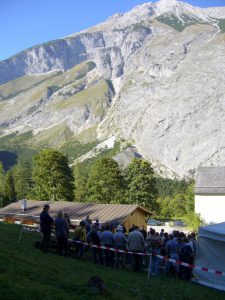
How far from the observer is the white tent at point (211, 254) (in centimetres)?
1423

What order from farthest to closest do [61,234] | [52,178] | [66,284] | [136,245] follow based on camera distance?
[52,178]
[136,245]
[61,234]
[66,284]

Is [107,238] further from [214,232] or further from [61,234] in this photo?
[214,232]

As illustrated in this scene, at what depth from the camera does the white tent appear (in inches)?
560

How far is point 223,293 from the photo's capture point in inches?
530

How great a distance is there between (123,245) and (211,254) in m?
4.11

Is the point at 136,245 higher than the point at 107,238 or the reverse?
the reverse

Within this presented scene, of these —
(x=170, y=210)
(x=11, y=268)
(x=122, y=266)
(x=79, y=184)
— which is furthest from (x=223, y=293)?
(x=170, y=210)

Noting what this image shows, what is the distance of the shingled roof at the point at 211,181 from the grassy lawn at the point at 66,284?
46.1m

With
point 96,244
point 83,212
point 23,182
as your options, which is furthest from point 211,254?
point 23,182

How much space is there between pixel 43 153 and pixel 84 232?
157 ft

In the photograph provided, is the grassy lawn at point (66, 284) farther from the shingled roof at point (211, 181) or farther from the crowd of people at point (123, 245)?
the shingled roof at point (211, 181)

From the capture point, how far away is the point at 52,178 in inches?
2527

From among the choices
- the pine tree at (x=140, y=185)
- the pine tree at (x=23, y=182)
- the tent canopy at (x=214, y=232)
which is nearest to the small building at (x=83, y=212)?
the tent canopy at (x=214, y=232)

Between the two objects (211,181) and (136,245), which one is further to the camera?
(211,181)
